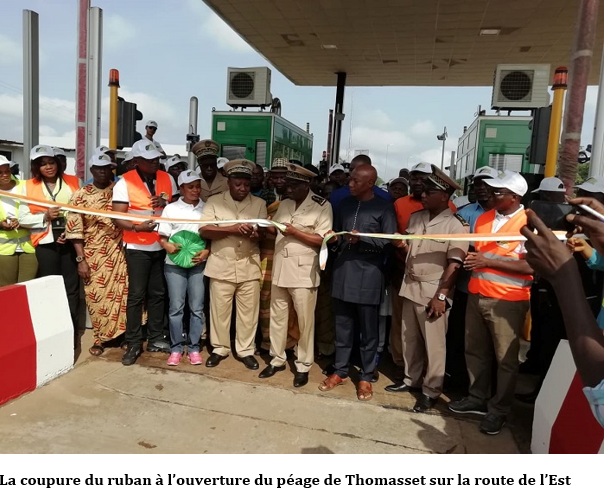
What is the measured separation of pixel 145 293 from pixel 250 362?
48.4 inches

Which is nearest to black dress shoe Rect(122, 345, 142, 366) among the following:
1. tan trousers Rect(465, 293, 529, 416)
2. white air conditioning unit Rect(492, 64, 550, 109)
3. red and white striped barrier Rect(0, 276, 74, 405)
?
red and white striped barrier Rect(0, 276, 74, 405)

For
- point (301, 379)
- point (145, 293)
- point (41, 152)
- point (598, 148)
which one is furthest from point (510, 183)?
point (41, 152)

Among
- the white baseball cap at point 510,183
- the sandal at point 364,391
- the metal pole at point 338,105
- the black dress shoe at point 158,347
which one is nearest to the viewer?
the white baseball cap at point 510,183

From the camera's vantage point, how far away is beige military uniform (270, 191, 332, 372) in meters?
3.89

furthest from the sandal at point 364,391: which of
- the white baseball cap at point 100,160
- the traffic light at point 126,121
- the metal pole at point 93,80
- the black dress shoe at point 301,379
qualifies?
the traffic light at point 126,121

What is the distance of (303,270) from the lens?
3.88 m

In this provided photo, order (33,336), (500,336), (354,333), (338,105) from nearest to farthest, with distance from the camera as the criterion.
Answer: (500,336), (33,336), (354,333), (338,105)

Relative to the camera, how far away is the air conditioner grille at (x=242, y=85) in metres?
9.07

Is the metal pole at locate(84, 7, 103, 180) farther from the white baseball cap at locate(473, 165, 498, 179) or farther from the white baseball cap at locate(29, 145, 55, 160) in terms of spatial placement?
the white baseball cap at locate(473, 165, 498, 179)

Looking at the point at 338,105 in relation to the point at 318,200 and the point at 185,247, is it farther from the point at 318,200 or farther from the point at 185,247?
the point at 185,247

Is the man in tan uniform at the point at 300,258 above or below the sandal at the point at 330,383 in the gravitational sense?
above

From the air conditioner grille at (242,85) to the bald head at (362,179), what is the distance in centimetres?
610

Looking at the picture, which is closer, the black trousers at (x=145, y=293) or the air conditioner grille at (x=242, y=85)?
the black trousers at (x=145, y=293)

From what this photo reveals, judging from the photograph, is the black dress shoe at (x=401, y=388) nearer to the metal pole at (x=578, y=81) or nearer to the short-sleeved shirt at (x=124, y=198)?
the metal pole at (x=578, y=81)
